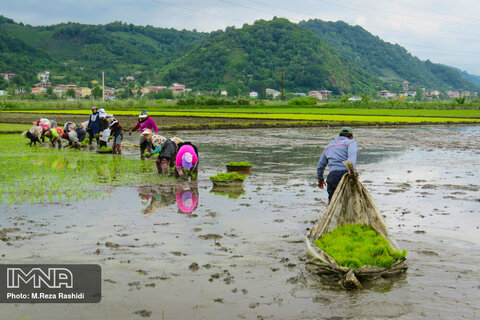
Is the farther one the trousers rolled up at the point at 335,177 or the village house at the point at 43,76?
the village house at the point at 43,76

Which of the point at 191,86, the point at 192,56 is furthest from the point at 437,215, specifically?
the point at 192,56

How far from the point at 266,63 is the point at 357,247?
147 metres

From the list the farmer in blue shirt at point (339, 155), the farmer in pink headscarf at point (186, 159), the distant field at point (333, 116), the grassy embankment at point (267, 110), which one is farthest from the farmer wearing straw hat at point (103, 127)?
the grassy embankment at point (267, 110)

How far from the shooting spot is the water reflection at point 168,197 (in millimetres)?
11375

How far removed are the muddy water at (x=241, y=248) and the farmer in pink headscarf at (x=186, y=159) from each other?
64 cm

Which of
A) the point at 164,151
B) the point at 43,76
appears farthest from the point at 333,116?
the point at 43,76

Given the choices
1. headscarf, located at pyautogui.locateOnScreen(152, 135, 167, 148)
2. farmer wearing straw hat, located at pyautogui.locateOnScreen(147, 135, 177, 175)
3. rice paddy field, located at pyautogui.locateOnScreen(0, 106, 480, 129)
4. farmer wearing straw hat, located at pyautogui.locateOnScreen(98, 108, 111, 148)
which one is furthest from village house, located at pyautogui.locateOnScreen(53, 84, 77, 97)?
farmer wearing straw hat, located at pyautogui.locateOnScreen(147, 135, 177, 175)

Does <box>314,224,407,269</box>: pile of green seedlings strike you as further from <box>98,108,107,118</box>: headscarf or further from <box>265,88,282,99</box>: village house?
<box>265,88,282,99</box>: village house

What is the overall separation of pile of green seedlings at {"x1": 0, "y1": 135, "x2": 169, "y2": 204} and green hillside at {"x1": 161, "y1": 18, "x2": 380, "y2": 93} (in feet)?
398

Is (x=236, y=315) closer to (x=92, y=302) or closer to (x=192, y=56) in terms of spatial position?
(x=92, y=302)

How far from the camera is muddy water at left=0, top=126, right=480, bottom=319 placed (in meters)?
6.14

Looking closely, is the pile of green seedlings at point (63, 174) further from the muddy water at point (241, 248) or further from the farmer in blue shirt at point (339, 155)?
the farmer in blue shirt at point (339, 155)

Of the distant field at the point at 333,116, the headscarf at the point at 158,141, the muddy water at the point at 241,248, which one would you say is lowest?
the muddy water at the point at 241,248

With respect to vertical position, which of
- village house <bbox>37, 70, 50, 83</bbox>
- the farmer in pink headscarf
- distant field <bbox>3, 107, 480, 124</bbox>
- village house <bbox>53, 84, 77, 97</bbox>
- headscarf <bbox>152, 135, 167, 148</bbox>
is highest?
village house <bbox>37, 70, 50, 83</bbox>
